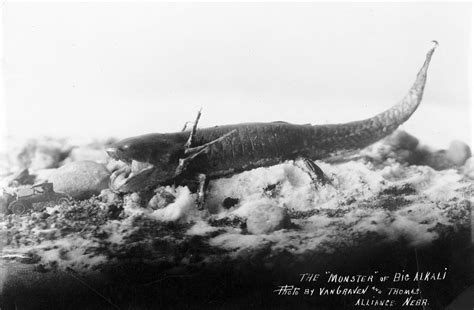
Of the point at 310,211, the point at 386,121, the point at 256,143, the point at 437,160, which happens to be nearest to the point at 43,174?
the point at 256,143

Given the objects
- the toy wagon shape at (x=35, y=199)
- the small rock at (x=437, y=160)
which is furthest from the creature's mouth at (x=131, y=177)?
the small rock at (x=437, y=160)

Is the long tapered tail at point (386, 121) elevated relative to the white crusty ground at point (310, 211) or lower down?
elevated

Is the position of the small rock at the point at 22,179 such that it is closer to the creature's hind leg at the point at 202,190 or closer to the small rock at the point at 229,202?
the creature's hind leg at the point at 202,190

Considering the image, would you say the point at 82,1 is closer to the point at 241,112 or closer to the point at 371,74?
the point at 241,112

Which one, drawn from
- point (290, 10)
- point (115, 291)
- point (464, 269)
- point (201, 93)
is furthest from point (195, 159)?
point (464, 269)

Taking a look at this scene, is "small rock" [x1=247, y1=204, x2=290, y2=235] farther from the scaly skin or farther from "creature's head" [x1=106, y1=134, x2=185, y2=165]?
"creature's head" [x1=106, y1=134, x2=185, y2=165]
